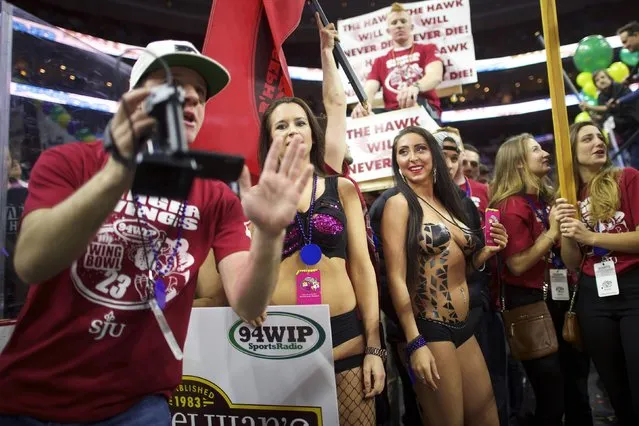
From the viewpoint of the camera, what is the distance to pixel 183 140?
2.60 ft

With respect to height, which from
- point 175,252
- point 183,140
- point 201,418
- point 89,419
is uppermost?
point 183,140

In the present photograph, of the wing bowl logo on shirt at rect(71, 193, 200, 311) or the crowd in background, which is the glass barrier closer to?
the crowd in background

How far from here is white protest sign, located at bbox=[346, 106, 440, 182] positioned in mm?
3666

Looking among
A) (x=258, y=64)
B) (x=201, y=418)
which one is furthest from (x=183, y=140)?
(x=258, y=64)

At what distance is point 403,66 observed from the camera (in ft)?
14.7

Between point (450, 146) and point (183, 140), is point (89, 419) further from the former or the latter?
point (450, 146)

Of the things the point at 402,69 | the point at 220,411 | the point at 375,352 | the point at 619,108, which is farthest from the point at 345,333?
the point at 619,108

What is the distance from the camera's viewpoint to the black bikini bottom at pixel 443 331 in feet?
7.59

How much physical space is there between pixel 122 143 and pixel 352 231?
1.34 metres

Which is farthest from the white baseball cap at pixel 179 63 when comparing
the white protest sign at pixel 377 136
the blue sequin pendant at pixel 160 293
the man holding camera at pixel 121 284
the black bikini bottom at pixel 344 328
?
the white protest sign at pixel 377 136

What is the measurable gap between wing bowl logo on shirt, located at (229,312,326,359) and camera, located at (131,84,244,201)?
101 cm

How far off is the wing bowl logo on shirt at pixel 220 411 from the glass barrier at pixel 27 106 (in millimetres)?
653

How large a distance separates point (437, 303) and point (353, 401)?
67 cm

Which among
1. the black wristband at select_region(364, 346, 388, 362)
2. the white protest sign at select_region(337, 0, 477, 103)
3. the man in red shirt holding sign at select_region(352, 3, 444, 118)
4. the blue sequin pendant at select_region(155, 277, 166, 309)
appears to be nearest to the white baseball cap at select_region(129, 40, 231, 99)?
the blue sequin pendant at select_region(155, 277, 166, 309)
